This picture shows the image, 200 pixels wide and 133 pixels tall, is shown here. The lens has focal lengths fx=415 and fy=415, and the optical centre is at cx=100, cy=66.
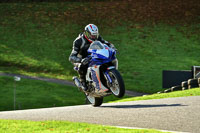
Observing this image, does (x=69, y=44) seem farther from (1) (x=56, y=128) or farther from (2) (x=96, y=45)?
(1) (x=56, y=128)

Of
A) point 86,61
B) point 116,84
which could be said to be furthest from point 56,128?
point 86,61

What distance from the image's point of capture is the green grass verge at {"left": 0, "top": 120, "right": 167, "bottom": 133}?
10.8 meters

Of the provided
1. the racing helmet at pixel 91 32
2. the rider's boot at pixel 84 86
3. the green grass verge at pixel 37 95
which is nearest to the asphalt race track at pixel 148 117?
the rider's boot at pixel 84 86

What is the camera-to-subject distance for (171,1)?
2776 inches

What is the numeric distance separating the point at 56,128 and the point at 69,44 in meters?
45.7

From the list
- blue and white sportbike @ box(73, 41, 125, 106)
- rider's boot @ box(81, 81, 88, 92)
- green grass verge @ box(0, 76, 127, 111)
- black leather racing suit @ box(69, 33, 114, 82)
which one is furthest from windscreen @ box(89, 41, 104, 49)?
green grass verge @ box(0, 76, 127, 111)

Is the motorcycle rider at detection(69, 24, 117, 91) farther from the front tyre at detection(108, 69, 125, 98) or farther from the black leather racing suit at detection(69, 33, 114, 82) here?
the front tyre at detection(108, 69, 125, 98)

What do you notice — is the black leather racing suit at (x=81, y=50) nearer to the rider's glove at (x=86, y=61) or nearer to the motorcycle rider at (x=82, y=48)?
the motorcycle rider at (x=82, y=48)

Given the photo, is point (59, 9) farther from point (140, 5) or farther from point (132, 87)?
point (132, 87)

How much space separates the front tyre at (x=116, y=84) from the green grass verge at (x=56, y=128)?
6.86 ft

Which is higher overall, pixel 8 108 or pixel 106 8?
pixel 106 8

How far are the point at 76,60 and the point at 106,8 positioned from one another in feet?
177

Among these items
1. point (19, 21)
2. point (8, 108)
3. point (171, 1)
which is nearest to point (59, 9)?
point (19, 21)

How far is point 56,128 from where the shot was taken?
451 inches
